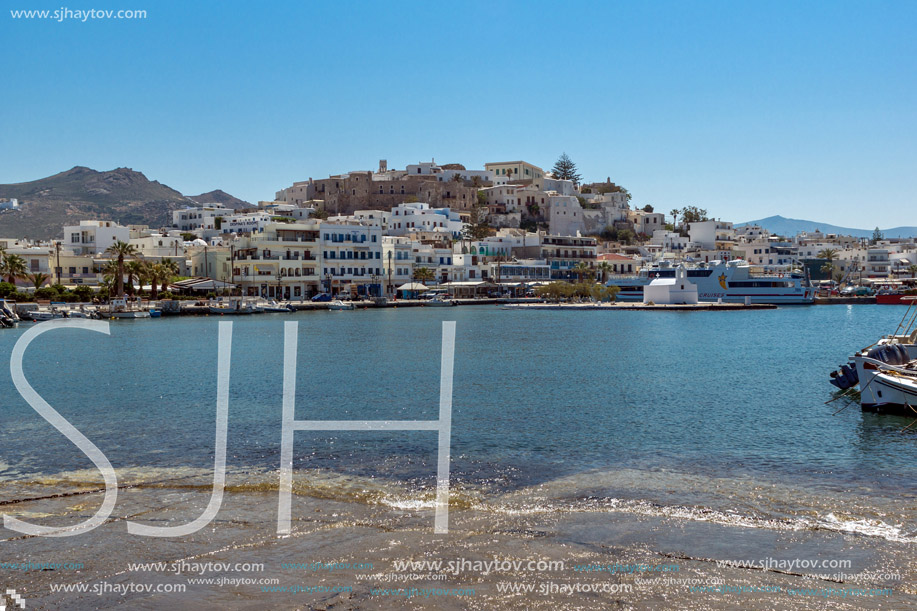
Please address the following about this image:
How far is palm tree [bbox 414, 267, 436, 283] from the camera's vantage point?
88.1 m

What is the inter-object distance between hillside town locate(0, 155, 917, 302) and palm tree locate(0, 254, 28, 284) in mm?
188

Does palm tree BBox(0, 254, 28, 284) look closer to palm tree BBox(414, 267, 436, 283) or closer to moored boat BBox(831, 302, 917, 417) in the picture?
palm tree BBox(414, 267, 436, 283)

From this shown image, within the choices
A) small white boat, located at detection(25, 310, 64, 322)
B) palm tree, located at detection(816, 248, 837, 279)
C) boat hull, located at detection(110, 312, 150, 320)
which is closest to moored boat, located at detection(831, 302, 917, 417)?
small white boat, located at detection(25, 310, 64, 322)

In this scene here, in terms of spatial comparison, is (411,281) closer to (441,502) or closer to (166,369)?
(166,369)

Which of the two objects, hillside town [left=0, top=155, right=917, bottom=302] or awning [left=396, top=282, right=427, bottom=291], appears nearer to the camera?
hillside town [left=0, top=155, right=917, bottom=302]

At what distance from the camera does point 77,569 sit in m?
8.88

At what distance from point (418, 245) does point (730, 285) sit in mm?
36586

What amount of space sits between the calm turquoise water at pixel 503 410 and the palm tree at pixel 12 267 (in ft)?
80.8

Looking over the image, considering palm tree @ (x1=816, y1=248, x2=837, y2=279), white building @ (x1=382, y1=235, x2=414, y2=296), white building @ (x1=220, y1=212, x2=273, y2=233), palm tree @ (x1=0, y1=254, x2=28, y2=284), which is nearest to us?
palm tree @ (x1=0, y1=254, x2=28, y2=284)

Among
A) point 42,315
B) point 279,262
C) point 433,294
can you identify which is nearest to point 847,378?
point 42,315

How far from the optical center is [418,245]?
9162 centimetres

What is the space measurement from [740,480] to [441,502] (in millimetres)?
5228

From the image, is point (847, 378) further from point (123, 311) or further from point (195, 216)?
point (195, 216)

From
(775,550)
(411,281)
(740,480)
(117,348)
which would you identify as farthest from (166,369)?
(411,281)
